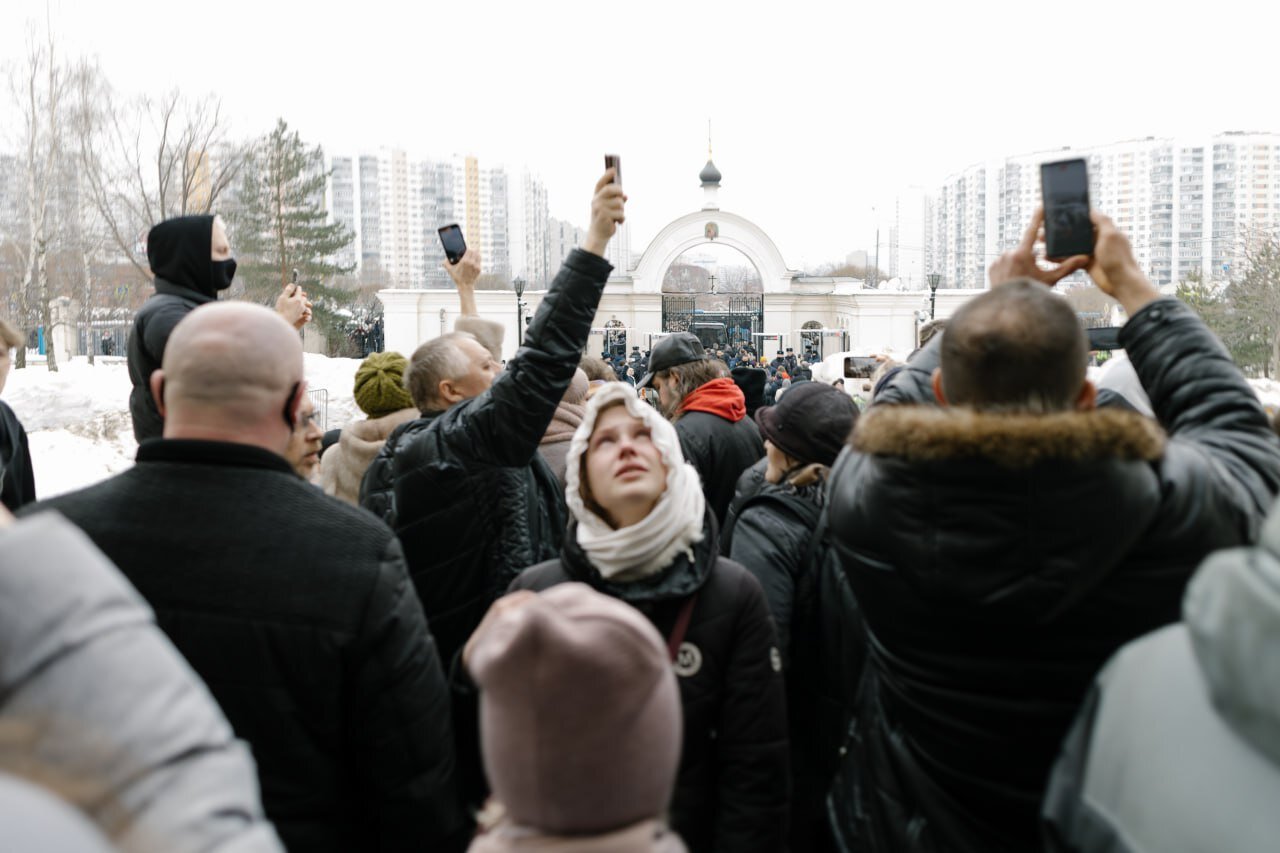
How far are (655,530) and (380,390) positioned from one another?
8.38ft

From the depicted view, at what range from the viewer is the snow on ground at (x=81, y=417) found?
1288 cm

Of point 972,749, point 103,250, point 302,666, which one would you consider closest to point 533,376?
point 302,666

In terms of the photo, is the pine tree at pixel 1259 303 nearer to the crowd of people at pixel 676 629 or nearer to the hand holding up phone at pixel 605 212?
the hand holding up phone at pixel 605 212

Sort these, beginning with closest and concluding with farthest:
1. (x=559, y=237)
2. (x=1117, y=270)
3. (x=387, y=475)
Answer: (x=1117, y=270), (x=387, y=475), (x=559, y=237)

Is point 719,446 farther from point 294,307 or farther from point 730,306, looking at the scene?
point 730,306

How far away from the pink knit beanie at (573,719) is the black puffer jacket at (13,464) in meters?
3.32

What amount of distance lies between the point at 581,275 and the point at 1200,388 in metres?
1.61

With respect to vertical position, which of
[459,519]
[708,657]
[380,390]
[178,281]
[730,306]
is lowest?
[708,657]

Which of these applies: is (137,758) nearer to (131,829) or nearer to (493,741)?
(131,829)

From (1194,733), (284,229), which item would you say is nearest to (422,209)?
(284,229)

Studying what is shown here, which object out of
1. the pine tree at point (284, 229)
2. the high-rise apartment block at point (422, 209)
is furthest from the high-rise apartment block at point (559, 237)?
the pine tree at point (284, 229)

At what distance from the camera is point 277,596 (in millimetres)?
1941

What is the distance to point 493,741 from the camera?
4.43 feet

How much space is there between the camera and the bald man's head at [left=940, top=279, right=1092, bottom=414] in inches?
72.4
